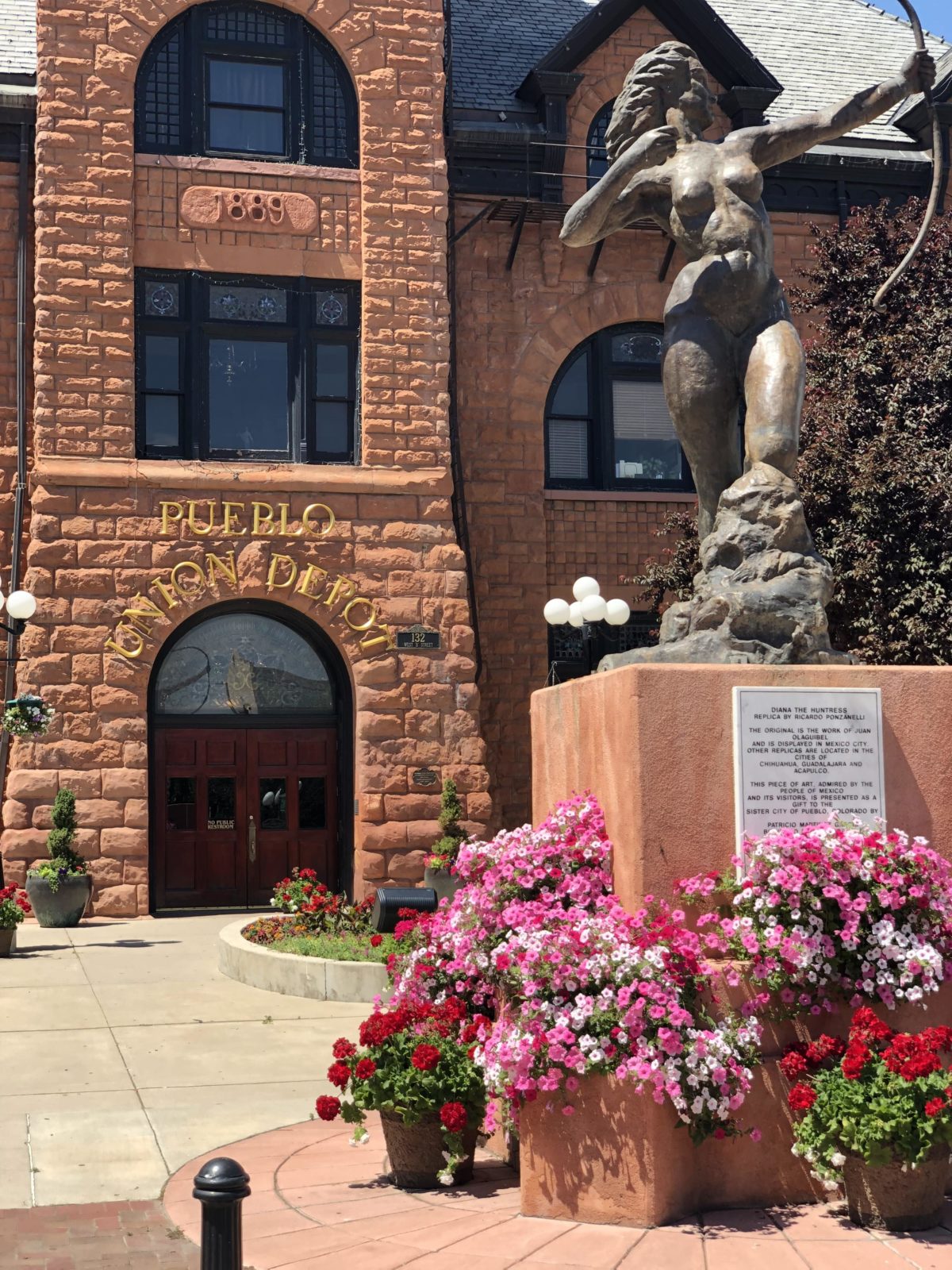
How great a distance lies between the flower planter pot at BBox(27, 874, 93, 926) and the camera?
51.6 ft

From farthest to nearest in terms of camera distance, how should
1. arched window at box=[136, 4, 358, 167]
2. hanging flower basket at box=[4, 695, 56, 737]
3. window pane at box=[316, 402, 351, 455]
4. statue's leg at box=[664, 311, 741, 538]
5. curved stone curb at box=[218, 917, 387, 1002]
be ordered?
window pane at box=[316, 402, 351, 455] < arched window at box=[136, 4, 358, 167] < hanging flower basket at box=[4, 695, 56, 737] < curved stone curb at box=[218, 917, 387, 1002] < statue's leg at box=[664, 311, 741, 538]

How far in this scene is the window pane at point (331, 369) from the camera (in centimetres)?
1861

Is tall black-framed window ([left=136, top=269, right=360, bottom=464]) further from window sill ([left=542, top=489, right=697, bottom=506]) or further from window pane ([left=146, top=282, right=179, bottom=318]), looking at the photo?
window sill ([left=542, top=489, right=697, bottom=506])

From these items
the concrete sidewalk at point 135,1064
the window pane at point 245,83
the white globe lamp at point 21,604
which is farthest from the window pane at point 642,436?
the concrete sidewalk at point 135,1064

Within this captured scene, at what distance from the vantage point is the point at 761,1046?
610 centimetres

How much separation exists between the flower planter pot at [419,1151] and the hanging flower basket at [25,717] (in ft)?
31.4

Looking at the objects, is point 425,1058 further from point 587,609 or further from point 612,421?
point 612,421

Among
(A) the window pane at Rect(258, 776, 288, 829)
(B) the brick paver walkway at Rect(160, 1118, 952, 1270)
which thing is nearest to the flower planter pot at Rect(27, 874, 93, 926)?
(A) the window pane at Rect(258, 776, 288, 829)

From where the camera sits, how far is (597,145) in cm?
2066

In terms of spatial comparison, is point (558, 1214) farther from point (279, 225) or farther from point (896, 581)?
point (279, 225)

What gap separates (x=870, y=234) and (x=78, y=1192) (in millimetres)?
15767

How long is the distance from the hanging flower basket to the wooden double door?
9.49ft

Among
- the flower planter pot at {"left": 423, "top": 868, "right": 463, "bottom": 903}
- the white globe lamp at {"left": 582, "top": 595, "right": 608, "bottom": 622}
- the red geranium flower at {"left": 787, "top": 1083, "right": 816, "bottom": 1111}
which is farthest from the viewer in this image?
the flower planter pot at {"left": 423, "top": 868, "right": 463, "bottom": 903}

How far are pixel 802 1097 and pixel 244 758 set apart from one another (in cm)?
1347
